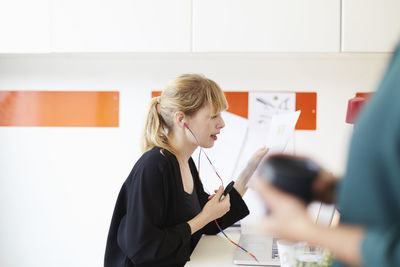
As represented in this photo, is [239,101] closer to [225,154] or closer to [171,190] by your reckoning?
[225,154]

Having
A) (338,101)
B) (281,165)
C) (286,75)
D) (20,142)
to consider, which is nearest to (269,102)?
Result: (286,75)

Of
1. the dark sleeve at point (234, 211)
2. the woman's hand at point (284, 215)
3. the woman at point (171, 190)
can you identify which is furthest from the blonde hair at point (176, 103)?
the woman's hand at point (284, 215)

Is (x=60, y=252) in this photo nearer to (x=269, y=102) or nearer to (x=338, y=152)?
(x=269, y=102)

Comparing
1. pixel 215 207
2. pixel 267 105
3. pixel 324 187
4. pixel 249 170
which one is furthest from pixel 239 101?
pixel 324 187

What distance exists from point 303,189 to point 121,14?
1668 mm

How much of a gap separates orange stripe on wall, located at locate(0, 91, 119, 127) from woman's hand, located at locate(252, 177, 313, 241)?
6.27ft

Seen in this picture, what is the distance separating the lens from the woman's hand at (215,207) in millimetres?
1501

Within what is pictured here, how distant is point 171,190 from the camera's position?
144 centimetres

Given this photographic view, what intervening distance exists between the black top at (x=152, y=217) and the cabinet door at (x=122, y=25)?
2.24 feet

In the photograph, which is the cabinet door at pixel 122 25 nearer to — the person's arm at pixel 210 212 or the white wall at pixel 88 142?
the white wall at pixel 88 142

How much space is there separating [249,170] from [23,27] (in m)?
1.24

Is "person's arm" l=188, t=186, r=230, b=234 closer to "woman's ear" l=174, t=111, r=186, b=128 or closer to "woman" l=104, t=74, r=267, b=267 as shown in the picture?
"woman" l=104, t=74, r=267, b=267

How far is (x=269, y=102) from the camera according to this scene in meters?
2.27

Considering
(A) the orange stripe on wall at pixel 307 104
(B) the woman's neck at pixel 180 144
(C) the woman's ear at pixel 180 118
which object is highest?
(A) the orange stripe on wall at pixel 307 104
